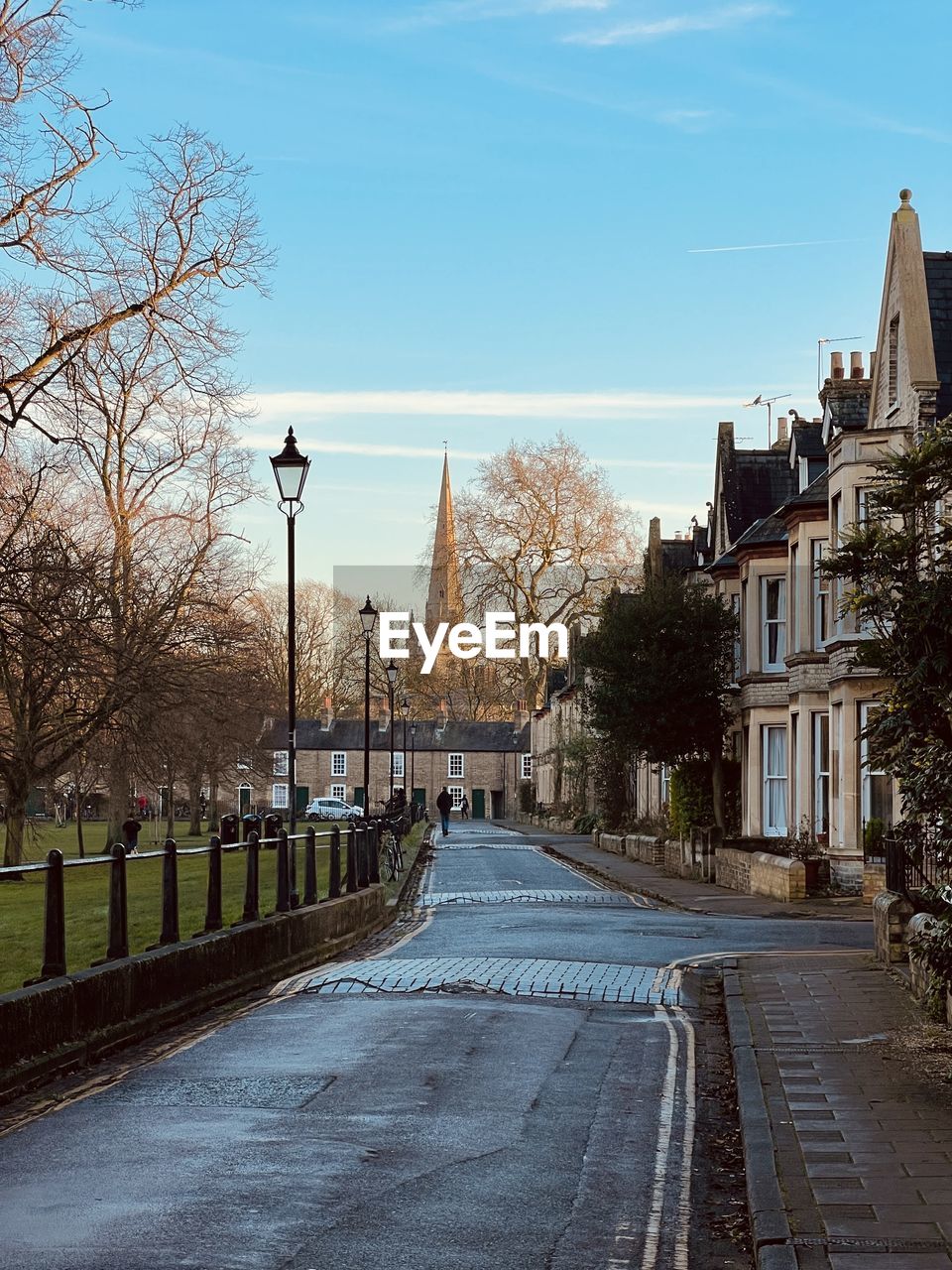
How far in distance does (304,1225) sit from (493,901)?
20.2 meters

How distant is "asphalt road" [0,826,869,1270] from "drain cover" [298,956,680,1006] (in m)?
0.06

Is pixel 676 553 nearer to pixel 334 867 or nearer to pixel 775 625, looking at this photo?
pixel 775 625

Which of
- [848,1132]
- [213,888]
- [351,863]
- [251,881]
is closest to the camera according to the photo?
[848,1132]

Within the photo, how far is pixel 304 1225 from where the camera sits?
6.19m

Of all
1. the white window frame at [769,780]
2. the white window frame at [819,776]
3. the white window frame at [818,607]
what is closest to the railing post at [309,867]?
the white window frame at [819,776]

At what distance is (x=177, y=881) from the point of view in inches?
508

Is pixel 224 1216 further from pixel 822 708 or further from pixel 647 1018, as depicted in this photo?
pixel 822 708

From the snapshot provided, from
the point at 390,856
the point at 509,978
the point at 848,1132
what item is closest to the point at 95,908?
the point at 509,978

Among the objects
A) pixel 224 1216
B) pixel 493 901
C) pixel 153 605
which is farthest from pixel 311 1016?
pixel 153 605

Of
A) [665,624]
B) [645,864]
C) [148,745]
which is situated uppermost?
[665,624]

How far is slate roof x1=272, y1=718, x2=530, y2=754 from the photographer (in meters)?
114

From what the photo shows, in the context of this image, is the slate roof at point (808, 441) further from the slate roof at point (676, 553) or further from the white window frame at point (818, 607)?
the slate roof at point (676, 553)

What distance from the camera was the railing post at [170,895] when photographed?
1261cm

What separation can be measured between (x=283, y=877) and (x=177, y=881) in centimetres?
431
